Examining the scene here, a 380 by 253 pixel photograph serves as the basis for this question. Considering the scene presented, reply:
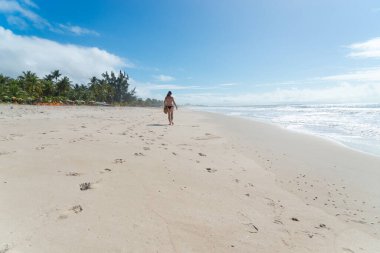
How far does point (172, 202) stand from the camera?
3.49m

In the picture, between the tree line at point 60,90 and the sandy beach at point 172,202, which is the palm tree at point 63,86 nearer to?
the tree line at point 60,90

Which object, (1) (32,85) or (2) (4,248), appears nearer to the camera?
(2) (4,248)

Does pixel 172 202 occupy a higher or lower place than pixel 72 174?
lower

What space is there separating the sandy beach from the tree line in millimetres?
34867

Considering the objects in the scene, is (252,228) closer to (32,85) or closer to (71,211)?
(71,211)

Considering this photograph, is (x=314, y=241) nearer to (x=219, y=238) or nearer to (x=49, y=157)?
(x=219, y=238)

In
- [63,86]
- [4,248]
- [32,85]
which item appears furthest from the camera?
[63,86]

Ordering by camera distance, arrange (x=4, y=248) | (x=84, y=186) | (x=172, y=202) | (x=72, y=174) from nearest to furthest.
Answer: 1. (x=4, y=248)
2. (x=172, y=202)
3. (x=84, y=186)
4. (x=72, y=174)

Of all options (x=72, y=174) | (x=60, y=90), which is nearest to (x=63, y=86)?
(x=60, y=90)

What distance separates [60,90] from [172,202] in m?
55.0

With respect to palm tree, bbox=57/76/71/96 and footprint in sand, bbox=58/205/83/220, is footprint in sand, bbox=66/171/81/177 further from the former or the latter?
palm tree, bbox=57/76/71/96

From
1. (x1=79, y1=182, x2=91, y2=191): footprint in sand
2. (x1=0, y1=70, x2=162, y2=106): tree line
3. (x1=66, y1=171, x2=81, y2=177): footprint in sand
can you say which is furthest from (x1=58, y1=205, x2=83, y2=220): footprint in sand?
(x1=0, y1=70, x2=162, y2=106): tree line

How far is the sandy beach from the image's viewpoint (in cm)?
259

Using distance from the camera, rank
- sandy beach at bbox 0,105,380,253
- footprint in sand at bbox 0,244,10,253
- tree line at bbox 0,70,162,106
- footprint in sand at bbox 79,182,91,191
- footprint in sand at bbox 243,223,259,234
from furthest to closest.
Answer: tree line at bbox 0,70,162,106 < footprint in sand at bbox 79,182,91,191 < footprint in sand at bbox 243,223,259,234 < sandy beach at bbox 0,105,380,253 < footprint in sand at bbox 0,244,10,253
